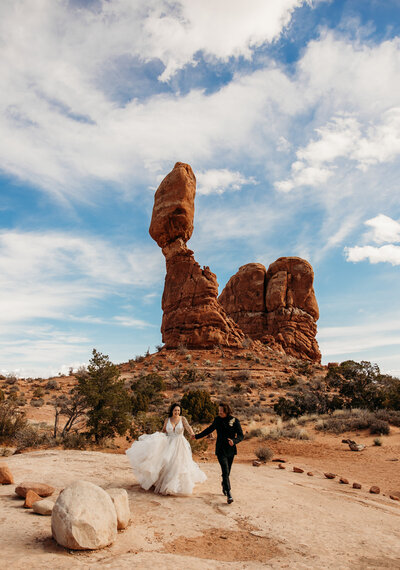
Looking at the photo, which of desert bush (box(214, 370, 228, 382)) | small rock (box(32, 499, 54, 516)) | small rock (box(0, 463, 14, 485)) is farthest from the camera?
desert bush (box(214, 370, 228, 382))

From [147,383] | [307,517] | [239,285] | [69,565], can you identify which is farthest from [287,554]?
[239,285]

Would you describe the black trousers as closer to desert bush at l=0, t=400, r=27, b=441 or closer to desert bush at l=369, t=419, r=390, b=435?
desert bush at l=0, t=400, r=27, b=441

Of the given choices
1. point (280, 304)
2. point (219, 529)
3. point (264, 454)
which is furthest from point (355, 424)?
point (280, 304)

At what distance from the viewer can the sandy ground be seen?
13.4 ft

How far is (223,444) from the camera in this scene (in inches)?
279

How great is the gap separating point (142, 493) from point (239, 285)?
52.3m

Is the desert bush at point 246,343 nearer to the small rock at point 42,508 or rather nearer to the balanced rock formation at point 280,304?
the balanced rock formation at point 280,304

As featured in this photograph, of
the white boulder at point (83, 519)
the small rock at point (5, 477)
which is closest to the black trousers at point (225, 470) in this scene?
the white boulder at point (83, 519)

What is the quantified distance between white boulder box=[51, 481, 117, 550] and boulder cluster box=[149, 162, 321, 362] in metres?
35.8

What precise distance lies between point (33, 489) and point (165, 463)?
2.17 metres

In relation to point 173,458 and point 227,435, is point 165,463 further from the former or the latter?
point 227,435

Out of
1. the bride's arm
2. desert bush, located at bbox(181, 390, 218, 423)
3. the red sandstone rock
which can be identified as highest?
the red sandstone rock

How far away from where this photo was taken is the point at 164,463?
6.91m

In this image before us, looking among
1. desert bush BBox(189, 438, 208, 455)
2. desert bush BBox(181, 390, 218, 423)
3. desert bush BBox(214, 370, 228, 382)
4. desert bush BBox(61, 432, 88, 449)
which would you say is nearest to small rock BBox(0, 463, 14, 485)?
desert bush BBox(61, 432, 88, 449)
